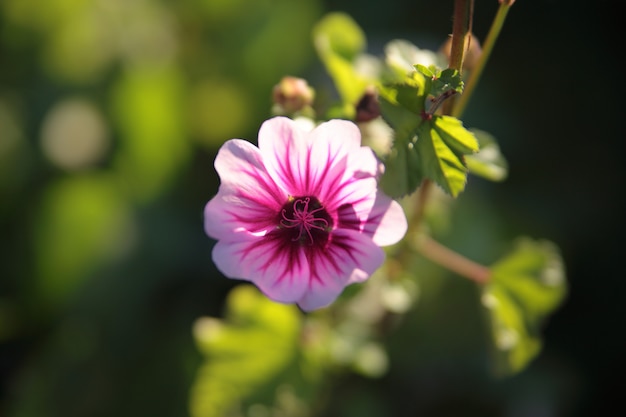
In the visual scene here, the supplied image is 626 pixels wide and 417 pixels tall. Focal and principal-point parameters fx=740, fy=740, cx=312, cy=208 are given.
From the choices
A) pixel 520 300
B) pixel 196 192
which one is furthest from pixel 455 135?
pixel 196 192

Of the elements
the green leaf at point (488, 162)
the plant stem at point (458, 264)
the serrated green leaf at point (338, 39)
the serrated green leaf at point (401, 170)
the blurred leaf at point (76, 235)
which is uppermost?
the serrated green leaf at point (338, 39)

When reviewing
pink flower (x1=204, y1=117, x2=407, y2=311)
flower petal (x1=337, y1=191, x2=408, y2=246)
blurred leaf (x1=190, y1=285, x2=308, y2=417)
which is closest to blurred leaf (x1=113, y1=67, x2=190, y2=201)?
blurred leaf (x1=190, y1=285, x2=308, y2=417)

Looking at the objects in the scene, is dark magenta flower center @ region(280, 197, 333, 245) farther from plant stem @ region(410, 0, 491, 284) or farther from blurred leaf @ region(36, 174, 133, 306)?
blurred leaf @ region(36, 174, 133, 306)

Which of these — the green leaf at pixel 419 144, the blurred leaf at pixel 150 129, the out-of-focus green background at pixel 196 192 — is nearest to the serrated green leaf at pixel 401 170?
the green leaf at pixel 419 144

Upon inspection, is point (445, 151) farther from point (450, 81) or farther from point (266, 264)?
point (266, 264)

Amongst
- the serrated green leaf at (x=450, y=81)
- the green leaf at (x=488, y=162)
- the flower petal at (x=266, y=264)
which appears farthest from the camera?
the green leaf at (x=488, y=162)

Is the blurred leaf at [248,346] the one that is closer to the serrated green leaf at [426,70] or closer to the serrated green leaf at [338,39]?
the serrated green leaf at [338,39]
